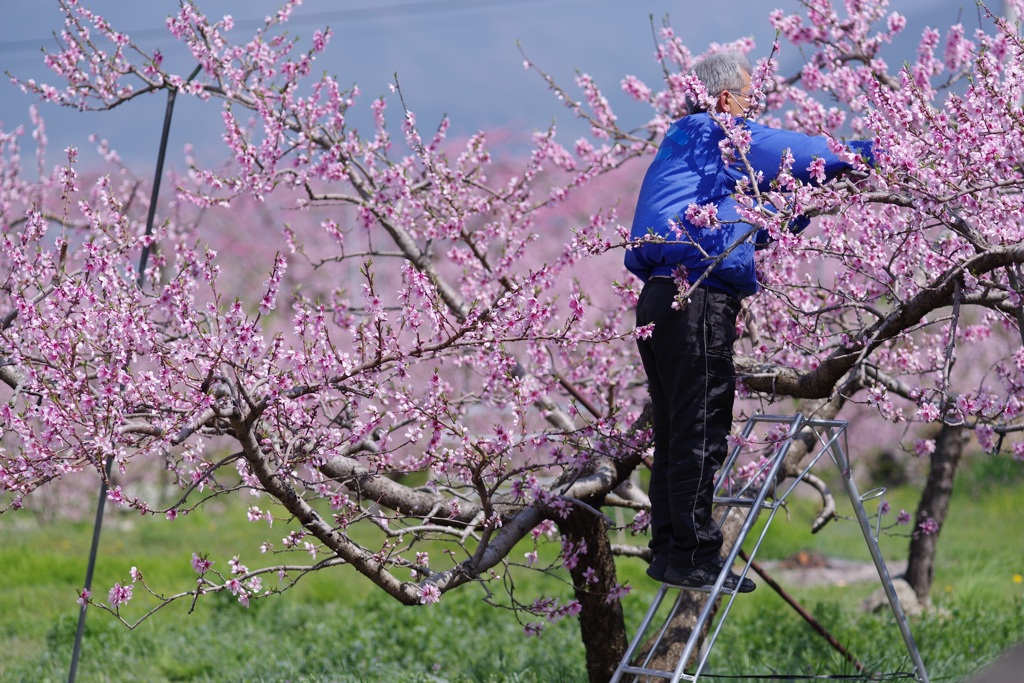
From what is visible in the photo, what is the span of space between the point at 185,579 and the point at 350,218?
12.2 m

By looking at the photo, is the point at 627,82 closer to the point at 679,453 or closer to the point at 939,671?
the point at 679,453

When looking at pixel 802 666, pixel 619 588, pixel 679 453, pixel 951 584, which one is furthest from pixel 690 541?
pixel 951 584

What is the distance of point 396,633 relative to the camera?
6.41m

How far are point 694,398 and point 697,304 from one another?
32 centimetres

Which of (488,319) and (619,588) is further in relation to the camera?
(619,588)

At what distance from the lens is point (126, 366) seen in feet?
11.6

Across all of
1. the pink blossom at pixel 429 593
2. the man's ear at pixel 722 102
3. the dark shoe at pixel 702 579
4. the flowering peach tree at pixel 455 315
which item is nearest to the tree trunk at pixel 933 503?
the flowering peach tree at pixel 455 315

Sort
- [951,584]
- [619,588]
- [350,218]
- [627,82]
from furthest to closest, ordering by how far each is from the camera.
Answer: [350,218], [951,584], [627,82], [619,588]

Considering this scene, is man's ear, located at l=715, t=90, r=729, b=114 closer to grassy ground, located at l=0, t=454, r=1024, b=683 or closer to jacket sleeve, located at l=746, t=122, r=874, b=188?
jacket sleeve, located at l=746, t=122, r=874, b=188

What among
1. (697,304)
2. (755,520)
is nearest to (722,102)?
(697,304)

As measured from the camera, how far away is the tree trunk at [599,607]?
4.66 metres

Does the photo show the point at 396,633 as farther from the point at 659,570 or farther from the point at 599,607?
the point at 659,570

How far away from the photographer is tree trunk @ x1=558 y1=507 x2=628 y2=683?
4660 millimetres

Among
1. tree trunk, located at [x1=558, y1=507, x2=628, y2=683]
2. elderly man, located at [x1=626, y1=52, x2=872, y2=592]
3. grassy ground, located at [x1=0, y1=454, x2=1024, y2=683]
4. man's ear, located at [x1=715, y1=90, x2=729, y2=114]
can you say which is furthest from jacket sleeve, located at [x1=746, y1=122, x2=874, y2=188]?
grassy ground, located at [x1=0, y1=454, x2=1024, y2=683]
